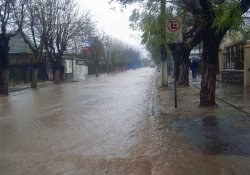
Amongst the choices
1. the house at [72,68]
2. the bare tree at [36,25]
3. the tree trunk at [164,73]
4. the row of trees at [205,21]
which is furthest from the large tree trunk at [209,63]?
the house at [72,68]

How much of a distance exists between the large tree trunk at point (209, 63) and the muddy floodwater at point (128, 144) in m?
0.58

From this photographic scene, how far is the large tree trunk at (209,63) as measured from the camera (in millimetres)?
14438

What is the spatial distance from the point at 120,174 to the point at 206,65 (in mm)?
8496

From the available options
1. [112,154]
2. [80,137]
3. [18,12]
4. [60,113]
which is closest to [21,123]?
[60,113]

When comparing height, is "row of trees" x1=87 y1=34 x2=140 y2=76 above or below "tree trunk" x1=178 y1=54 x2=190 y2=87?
above

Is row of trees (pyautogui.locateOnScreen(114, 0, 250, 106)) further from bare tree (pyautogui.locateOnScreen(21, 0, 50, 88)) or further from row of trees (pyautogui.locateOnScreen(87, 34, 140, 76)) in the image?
row of trees (pyautogui.locateOnScreen(87, 34, 140, 76))

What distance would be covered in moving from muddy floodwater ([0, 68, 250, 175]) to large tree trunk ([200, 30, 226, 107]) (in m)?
0.58

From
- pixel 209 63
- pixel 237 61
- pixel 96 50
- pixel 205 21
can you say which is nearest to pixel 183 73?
pixel 237 61

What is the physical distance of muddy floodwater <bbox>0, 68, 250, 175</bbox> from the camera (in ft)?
24.5

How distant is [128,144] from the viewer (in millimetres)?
9555

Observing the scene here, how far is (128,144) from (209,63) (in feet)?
20.3

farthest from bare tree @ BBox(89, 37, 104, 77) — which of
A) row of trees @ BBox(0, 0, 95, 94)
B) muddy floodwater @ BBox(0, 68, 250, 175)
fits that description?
muddy floodwater @ BBox(0, 68, 250, 175)

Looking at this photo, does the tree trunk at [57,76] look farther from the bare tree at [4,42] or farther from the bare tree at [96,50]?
the bare tree at [96,50]

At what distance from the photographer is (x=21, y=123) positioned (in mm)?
13477
